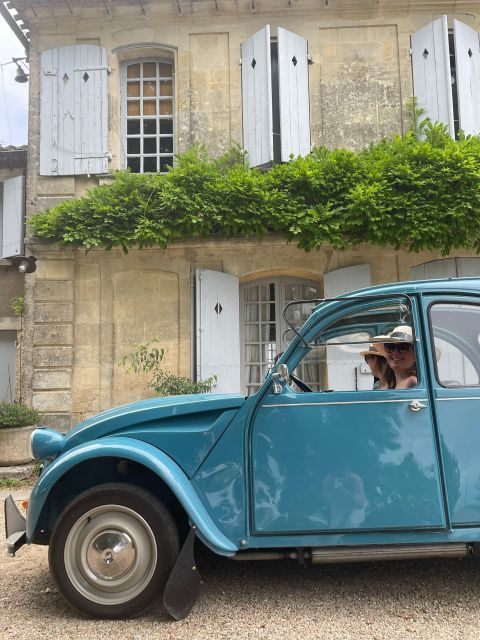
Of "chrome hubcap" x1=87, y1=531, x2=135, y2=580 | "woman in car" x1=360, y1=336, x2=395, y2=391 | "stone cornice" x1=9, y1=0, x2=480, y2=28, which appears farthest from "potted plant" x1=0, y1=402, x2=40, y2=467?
"stone cornice" x1=9, y1=0, x2=480, y2=28

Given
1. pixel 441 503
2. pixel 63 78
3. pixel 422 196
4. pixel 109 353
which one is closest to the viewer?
pixel 441 503

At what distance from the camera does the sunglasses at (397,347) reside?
342cm

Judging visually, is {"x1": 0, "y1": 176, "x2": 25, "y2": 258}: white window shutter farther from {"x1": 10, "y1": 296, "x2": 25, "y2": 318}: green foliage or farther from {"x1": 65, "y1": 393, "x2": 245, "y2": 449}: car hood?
{"x1": 65, "y1": 393, "x2": 245, "y2": 449}: car hood

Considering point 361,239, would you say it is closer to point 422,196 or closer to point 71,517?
point 422,196

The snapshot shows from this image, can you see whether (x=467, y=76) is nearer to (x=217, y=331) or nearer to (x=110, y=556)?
(x=217, y=331)

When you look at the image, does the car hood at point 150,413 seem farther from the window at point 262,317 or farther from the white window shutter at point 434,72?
the white window shutter at point 434,72

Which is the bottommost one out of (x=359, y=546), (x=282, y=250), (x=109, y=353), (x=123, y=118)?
(x=359, y=546)

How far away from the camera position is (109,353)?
8.57 meters

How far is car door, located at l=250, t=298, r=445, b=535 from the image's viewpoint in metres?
3.12

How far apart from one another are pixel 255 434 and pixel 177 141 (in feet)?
22.6

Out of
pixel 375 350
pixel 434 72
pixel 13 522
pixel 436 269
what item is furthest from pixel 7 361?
pixel 434 72

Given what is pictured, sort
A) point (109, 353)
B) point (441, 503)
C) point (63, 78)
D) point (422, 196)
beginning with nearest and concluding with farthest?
point (441, 503) → point (422, 196) → point (109, 353) → point (63, 78)

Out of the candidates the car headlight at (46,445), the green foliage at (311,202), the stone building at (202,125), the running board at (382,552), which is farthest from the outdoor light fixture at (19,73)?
the running board at (382,552)

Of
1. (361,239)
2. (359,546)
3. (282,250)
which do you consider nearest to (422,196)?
(361,239)
